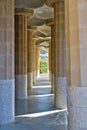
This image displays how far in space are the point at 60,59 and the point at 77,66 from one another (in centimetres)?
629

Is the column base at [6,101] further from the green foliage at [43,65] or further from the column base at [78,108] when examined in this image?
the green foliage at [43,65]

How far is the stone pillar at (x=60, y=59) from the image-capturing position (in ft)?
35.9

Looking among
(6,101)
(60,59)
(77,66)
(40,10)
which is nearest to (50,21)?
(40,10)

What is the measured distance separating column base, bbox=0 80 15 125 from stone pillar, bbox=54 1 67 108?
10.4 ft

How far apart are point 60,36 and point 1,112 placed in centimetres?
460

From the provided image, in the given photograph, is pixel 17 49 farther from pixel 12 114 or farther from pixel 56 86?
pixel 12 114

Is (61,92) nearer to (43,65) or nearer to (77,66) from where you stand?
(77,66)

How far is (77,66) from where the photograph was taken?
4.70m

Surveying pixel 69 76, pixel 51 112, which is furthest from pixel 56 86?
pixel 69 76

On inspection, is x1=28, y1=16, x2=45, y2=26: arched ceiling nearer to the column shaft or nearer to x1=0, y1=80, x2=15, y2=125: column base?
the column shaft

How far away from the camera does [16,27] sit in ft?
44.9

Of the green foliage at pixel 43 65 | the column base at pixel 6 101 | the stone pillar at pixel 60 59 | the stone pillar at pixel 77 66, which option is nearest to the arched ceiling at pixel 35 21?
Result: the stone pillar at pixel 60 59

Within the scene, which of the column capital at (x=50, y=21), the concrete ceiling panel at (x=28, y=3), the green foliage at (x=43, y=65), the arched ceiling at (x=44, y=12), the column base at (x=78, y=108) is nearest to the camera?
the column base at (x=78, y=108)

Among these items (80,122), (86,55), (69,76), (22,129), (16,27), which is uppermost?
(16,27)
